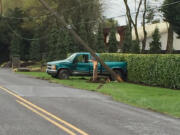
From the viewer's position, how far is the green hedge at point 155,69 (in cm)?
1922

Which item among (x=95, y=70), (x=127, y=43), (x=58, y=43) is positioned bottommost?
(x=95, y=70)

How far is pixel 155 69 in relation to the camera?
20891 millimetres

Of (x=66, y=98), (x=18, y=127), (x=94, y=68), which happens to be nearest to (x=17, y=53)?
(x=94, y=68)

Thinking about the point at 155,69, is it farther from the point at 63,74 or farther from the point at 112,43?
the point at 112,43

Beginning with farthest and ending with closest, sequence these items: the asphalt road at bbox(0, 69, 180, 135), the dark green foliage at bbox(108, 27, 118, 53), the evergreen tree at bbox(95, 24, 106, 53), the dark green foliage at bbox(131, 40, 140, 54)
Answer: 1. the evergreen tree at bbox(95, 24, 106, 53)
2. the dark green foliage at bbox(108, 27, 118, 53)
3. the dark green foliage at bbox(131, 40, 140, 54)
4. the asphalt road at bbox(0, 69, 180, 135)

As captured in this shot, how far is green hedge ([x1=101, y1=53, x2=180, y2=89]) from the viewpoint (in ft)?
63.1

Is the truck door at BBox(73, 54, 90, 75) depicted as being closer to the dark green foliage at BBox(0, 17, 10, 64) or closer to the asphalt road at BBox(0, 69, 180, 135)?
the asphalt road at BBox(0, 69, 180, 135)

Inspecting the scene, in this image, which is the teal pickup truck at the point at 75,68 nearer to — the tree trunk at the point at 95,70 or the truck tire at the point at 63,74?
the truck tire at the point at 63,74

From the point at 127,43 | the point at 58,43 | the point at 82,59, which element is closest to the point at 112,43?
the point at 127,43

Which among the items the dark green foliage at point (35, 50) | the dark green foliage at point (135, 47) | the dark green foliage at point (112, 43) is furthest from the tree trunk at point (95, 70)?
the dark green foliage at point (35, 50)

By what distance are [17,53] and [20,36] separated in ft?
9.96

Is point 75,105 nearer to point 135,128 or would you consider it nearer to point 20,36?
point 135,128

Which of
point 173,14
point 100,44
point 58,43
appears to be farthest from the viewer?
point 58,43

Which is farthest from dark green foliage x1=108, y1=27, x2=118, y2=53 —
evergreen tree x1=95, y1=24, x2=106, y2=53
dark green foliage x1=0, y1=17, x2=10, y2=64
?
dark green foliage x1=0, y1=17, x2=10, y2=64
